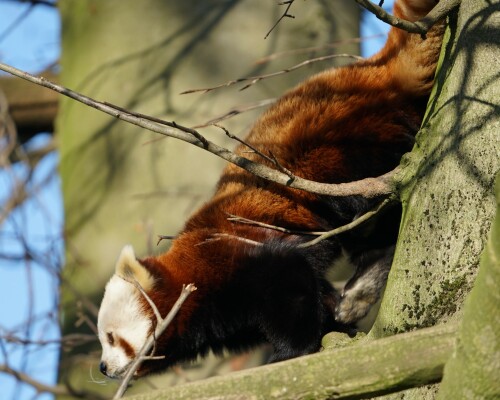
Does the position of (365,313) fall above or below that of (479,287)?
above

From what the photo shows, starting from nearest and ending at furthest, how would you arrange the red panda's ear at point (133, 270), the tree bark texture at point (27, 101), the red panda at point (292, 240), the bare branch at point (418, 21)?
the bare branch at point (418, 21) → the red panda at point (292, 240) → the red panda's ear at point (133, 270) → the tree bark texture at point (27, 101)

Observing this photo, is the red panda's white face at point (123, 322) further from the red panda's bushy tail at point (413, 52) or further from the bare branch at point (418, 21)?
the bare branch at point (418, 21)

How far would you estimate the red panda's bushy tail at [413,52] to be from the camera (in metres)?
2.76

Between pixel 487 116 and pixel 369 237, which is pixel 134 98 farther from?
pixel 487 116

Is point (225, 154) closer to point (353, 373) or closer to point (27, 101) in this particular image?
point (353, 373)

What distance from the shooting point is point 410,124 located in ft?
9.96

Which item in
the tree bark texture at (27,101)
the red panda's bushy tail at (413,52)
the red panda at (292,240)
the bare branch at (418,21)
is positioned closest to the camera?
the bare branch at (418,21)

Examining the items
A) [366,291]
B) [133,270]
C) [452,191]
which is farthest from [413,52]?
[133,270]

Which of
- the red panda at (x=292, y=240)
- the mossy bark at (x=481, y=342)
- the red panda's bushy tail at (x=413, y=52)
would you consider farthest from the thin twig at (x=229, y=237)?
→ the mossy bark at (x=481, y=342)

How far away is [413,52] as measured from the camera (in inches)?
114

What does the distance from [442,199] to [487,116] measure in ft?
0.78

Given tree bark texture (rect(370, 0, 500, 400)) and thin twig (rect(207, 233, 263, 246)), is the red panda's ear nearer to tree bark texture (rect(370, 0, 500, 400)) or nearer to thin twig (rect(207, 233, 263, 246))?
thin twig (rect(207, 233, 263, 246))

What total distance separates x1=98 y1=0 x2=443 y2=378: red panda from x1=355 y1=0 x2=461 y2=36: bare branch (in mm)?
513

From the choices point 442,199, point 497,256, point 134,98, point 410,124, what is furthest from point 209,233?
point 497,256
